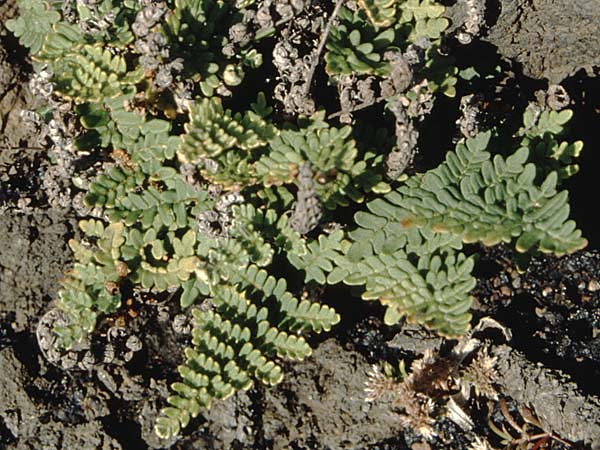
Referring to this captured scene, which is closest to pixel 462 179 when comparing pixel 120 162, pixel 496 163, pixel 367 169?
pixel 496 163

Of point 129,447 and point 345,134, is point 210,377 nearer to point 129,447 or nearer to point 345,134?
point 129,447

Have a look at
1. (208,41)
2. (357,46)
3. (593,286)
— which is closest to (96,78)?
(208,41)

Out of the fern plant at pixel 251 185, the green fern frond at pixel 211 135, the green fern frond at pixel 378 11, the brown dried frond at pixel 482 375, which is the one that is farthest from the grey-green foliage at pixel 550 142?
the green fern frond at pixel 211 135

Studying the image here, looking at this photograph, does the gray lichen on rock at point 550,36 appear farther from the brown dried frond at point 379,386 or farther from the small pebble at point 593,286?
the brown dried frond at point 379,386

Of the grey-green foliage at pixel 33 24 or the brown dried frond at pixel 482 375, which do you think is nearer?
the brown dried frond at pixel 482 375

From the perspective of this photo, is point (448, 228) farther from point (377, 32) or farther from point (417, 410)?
point (377, 32)

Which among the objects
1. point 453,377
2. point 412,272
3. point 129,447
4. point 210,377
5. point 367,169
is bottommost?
point 129,447
